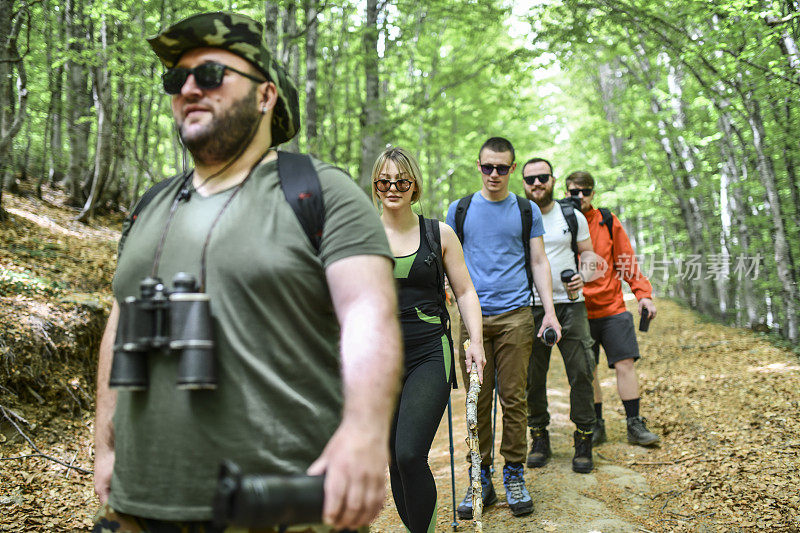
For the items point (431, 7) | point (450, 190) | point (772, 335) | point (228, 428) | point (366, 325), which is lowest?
point (772, 335)

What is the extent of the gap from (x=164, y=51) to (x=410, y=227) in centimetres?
249

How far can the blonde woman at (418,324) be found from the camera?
363 centimetres

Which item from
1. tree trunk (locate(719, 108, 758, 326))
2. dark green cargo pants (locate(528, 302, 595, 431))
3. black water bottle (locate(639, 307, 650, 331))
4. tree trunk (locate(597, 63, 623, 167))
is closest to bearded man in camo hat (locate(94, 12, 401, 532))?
dark green cargo pants (locate(528, 302, 595, 431))

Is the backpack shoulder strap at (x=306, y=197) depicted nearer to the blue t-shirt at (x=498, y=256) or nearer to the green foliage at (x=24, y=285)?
the blue t-shirt at (x=498, y=256)

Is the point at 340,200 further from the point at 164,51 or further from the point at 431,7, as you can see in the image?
the point at 431,7

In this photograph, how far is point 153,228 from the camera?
1959 mm

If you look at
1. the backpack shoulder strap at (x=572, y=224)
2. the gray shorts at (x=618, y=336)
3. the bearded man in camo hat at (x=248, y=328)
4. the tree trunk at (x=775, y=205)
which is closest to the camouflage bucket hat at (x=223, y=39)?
the bearded man in camo hat at (x=248, y=328)

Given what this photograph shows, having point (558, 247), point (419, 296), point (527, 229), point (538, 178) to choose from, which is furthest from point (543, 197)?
point (419, 296)

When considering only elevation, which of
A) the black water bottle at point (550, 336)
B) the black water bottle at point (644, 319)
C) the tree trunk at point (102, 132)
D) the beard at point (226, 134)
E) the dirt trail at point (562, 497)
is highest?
the tree trunk at point (102, 132)

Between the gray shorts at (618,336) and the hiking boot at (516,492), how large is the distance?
2.23 metres

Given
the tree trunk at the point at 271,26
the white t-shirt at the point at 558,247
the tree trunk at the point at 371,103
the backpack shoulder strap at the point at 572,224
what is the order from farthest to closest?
the tree trunk at the point at 371,103 < the tree trunk at the point at 271,26 < the backpack shoulder strap at the point at 572,224 < the white t-shirt at the point at 558,247

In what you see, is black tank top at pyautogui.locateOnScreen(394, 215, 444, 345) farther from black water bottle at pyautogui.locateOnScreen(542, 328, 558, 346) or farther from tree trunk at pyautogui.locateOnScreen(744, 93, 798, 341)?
tree trunk at pyautogui.locateOnScreen(744, 93, 798, 341)

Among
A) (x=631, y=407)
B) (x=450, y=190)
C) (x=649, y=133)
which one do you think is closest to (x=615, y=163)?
(x=450, y=190)

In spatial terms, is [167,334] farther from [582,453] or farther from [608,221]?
[608,221]
